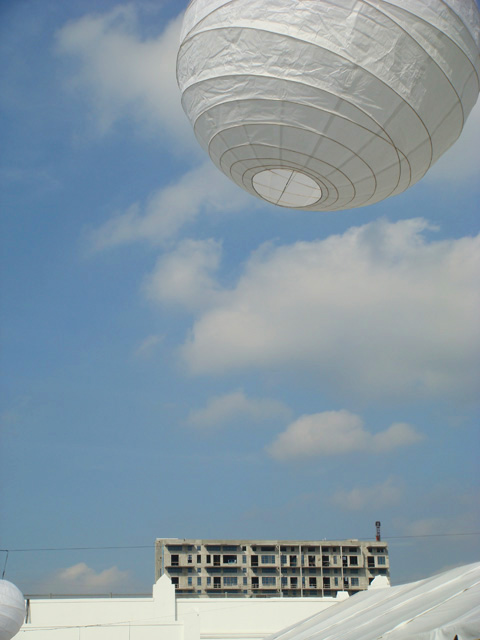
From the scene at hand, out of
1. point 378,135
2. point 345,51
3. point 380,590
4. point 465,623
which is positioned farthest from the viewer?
point 380,590

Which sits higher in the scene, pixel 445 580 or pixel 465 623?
pixel 445 580

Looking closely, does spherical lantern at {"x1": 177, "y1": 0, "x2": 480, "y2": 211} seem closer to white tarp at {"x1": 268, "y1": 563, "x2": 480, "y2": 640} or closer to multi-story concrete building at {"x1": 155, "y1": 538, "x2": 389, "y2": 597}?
white tarp at {"x1": 268, "y1": 563, "x2": 480, "y2": 640}

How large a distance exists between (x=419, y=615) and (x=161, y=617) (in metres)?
17.3

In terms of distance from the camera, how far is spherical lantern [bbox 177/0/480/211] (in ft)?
12.7

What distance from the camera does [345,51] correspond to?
3.85 m

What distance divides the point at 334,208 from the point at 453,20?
1.86m

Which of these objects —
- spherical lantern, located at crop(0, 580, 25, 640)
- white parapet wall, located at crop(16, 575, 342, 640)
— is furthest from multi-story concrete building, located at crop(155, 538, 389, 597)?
spherical lantern, located at crop(0, 580, 25, 640)

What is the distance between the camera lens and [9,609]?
36.4 ft

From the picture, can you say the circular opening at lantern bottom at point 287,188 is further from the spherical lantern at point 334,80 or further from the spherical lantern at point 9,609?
the spherical lantern at point 9,609

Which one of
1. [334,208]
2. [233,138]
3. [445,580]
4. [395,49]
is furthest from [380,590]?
[395,49]

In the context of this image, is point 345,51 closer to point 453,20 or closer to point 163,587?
point 453,20

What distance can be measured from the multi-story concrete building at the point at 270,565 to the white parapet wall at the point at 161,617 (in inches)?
1368

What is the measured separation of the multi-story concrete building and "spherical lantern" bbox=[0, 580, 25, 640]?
45.4 metres

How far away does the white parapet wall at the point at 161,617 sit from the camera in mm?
18906
